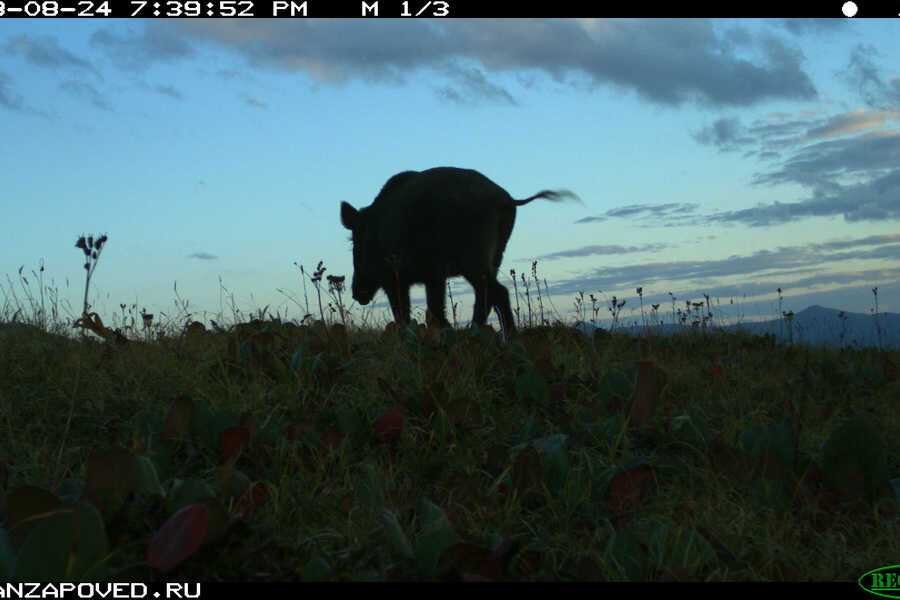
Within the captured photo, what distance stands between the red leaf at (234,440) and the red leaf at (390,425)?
0.60 m

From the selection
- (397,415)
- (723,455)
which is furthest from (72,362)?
(723,455)

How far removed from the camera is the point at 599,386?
4.26 metres

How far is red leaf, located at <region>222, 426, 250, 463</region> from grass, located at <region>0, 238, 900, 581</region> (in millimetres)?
11

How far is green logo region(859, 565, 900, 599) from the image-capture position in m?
2.39

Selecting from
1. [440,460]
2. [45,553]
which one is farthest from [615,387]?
[45,553]

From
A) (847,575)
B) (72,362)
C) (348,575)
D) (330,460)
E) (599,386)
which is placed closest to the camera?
(348,575)

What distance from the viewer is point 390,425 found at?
11.8 feet

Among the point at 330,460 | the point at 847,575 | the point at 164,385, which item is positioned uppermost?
the point at 164,385

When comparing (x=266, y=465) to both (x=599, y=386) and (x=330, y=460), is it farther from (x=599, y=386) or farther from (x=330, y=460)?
(x=599, y=386)

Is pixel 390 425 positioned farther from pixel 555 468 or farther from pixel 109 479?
pixel 109 479

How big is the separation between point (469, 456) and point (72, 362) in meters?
2.59

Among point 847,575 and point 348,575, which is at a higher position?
point 348,575

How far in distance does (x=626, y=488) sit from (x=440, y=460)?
32.4 inches

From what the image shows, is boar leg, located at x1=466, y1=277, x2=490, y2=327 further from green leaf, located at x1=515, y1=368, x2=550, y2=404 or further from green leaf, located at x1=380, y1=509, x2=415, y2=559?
green leaf, located at x1=380, y1=509, x2=415, y2=559
